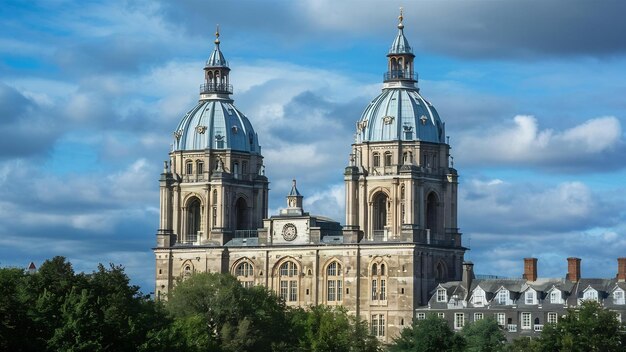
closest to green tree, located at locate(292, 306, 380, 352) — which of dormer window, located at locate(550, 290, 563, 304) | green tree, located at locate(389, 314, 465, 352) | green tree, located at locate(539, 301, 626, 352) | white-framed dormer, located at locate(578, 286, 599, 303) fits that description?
green tree, located at locate(389, 314, 465, 352)

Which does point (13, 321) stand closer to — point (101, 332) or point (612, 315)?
point (101, 332)

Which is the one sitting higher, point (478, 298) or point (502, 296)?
point (502, 296)

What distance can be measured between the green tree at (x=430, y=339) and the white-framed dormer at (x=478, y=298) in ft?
89.3

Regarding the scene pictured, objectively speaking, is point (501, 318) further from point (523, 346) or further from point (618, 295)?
point (523, 346)

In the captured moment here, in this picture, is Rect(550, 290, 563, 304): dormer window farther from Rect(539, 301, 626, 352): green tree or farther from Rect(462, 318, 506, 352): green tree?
Rect(539, 301, 626, 352): green tree

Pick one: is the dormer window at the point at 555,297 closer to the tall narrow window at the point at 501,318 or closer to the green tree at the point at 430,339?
the tall narrow window at the point at 501,318

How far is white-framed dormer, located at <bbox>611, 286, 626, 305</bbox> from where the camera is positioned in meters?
192

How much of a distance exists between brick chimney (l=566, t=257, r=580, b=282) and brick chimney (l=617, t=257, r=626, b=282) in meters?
4.20

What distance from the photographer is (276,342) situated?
175875 mm

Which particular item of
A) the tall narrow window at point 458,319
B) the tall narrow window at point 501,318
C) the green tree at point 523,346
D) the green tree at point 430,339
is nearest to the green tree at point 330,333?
the green tree at point 430,339

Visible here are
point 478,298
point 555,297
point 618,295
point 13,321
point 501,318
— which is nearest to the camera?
point 13,321

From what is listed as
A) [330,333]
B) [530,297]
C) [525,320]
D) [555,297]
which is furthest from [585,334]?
[530,297]

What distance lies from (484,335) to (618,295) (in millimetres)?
16647

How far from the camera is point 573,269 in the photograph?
19788cm
